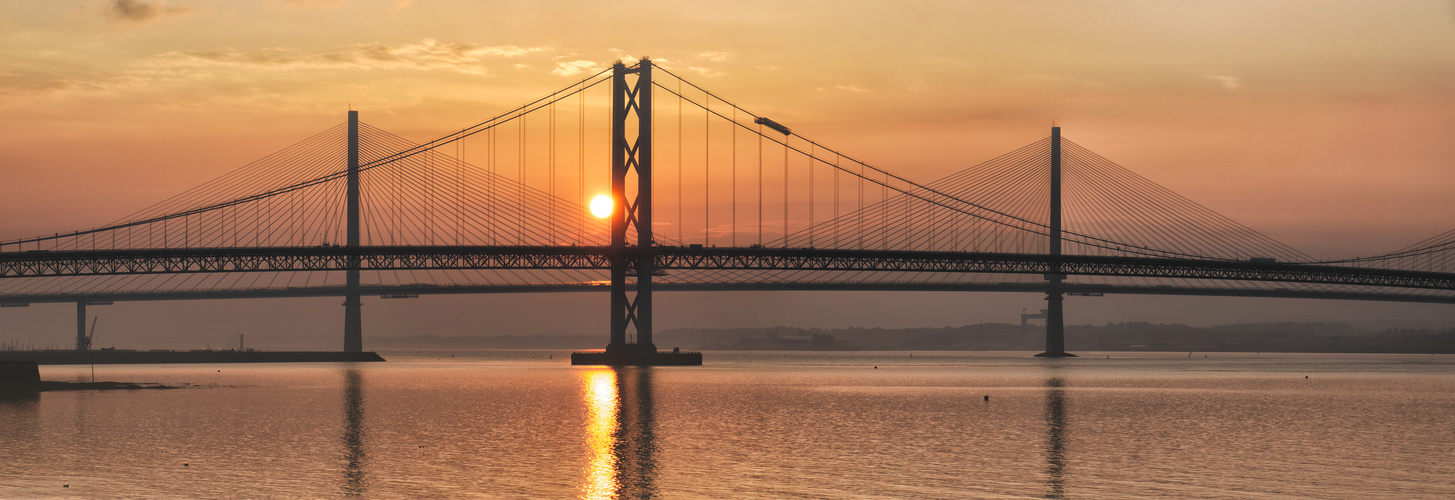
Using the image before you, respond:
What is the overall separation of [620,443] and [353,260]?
71050 millimetres

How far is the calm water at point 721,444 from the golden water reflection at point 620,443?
0.36ft

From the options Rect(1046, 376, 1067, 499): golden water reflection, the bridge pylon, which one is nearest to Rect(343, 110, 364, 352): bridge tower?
the bridge pylon

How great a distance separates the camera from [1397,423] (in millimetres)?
41000

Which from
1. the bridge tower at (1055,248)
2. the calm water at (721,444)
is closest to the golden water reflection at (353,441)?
the calm water at (721,444)

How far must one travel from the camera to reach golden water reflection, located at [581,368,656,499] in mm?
23984

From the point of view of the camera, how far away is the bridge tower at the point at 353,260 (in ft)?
344

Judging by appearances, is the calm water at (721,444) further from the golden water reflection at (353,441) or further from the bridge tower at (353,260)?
the bridge tower at (353,260)

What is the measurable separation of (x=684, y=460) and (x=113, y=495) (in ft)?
35.7

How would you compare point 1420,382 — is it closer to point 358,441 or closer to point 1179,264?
point 1179,264

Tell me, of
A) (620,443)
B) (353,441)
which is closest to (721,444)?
(620,443)

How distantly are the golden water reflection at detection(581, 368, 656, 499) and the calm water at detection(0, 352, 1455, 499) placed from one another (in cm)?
11

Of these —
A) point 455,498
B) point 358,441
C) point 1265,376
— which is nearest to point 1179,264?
point 1265,376

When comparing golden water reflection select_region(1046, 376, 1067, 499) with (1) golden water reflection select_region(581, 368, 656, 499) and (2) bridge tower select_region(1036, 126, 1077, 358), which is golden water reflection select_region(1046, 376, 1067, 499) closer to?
(1) golden water reflection select_region(581, 368, 656, 499)

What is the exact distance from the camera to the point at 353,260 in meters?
99.6
